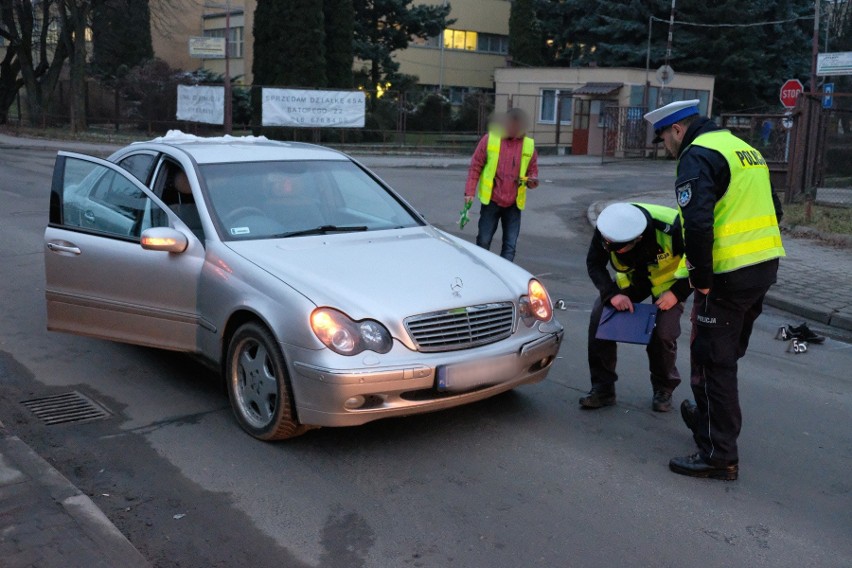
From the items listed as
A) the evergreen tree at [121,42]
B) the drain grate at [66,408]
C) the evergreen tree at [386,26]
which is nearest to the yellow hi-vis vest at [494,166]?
the drain grate at [66,408]

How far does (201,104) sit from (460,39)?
76.0 feet

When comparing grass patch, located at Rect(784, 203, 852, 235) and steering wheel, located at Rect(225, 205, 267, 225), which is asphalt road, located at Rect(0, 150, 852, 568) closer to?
steering wheel, located at Rect(225, 205, 267, 225)

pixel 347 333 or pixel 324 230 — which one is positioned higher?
pixel 324 230

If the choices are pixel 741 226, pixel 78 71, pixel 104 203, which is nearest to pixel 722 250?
pixel 741 226

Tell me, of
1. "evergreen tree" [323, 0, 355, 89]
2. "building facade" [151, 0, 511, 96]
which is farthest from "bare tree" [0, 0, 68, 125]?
"evergreen tree" [323, 0, 355, 89]

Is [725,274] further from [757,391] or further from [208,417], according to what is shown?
Result: [208,417]

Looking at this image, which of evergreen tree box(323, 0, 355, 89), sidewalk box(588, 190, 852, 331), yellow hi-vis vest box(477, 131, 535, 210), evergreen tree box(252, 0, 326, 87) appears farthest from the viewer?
evergreen tree box(323, 0, 355, 89)

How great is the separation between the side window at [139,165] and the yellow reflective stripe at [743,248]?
3672mm

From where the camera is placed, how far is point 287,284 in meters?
4.62

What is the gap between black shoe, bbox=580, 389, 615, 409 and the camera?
17.5ft

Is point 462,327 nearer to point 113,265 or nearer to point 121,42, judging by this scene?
point 113,265

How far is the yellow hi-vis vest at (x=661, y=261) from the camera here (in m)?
4.88

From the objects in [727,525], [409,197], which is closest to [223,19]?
[409,197]

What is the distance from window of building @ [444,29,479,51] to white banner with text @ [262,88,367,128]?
2110 cm
